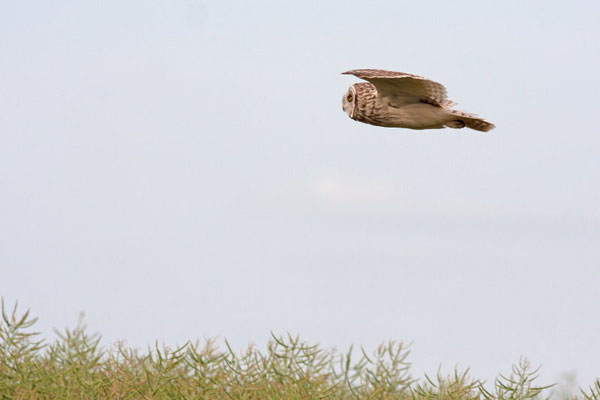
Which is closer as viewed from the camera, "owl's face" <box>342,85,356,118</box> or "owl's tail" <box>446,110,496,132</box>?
"owl's tail" <box>446,110,496,132</box>

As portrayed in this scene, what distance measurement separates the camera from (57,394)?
884 cm

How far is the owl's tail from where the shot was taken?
49.2ft

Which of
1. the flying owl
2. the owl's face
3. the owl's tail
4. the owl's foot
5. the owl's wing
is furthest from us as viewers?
the owl's face

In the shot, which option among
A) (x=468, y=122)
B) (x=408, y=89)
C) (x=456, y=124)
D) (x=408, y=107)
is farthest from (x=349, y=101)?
(x=468, y=122)

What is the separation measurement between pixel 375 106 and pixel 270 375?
7175mm

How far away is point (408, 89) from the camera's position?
14.3m

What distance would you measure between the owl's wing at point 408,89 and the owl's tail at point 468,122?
30 centimetres

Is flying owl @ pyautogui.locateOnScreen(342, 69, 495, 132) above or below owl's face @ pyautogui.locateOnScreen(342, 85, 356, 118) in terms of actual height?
below

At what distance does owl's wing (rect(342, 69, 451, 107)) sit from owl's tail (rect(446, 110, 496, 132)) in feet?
1.00

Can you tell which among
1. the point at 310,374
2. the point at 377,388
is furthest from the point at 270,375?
the point at 377,388

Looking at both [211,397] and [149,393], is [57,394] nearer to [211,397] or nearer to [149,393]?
[149,393]

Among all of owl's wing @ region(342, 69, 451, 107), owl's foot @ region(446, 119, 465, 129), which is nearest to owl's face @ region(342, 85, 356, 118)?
owl's wing @ region(342, 69, 451, 107)

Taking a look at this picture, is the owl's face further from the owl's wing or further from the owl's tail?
the owl's tail

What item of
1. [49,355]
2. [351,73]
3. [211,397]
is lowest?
[211,397]
